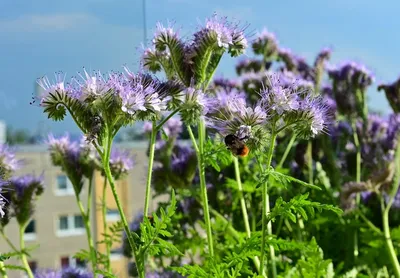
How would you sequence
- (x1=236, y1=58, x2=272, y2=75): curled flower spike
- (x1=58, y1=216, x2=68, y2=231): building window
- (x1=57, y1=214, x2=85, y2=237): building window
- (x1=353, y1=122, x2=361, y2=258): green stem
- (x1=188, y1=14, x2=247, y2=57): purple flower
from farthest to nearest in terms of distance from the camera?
(x1=58, y1=216, x2=68, y2=231): building window → (x1=57, y1=214, x2=85, y2=237): building window → (x1=236, y1=58, x2=272, y2=75): curled flower spike → (x1=353, y1=122, x2=361, y2=258): green stem → (x1=188, y1=14, x2=247, y2=57): purple flower

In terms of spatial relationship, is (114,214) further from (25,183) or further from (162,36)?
(162,36)

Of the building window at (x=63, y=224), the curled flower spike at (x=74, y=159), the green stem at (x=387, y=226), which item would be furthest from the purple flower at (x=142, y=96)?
the building window at (x=63, y=224)

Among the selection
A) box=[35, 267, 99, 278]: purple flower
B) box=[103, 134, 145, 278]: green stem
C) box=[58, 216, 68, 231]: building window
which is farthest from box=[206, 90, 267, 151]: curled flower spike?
box=[58, 216, 68, 231]: building window

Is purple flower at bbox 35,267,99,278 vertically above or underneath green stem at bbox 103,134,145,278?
underneath

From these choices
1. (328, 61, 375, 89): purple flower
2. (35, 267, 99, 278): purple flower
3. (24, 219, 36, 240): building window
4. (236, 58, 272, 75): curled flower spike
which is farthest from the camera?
(24, 219, 36, 240): building window

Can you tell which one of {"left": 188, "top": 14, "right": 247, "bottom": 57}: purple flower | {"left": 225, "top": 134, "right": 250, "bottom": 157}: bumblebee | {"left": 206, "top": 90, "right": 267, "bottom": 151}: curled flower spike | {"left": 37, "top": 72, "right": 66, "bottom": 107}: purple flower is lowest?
{"left": 225, "top": 134, "right": 250, "bottom": 157}: bumblebee

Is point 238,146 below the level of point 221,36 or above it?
below

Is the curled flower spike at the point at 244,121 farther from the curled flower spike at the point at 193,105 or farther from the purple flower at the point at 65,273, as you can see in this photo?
the purple flower at the point at 65,273

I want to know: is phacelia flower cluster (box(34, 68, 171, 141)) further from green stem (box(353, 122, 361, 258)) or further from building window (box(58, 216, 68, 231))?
building window (box(58, 216, 68, 231))

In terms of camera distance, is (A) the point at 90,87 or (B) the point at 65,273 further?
(B) the point at 65,273

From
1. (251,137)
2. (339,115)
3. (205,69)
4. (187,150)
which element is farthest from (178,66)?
(339,115)

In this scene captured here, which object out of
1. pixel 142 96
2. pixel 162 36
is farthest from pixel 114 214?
pixel 142 96
